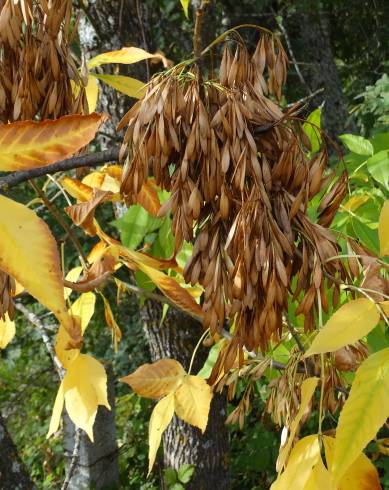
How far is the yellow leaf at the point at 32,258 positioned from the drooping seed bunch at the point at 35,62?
399 mm

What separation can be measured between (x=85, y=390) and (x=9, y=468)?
75 centimetres

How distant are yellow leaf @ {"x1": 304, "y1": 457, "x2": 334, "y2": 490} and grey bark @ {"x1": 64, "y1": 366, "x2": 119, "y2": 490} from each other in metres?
1.92

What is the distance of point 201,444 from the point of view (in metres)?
2.41

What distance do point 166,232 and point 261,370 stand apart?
0.49 meters

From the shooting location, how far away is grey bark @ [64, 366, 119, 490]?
8.63 feet

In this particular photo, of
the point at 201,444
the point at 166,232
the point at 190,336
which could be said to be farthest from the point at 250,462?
the point at 166,232

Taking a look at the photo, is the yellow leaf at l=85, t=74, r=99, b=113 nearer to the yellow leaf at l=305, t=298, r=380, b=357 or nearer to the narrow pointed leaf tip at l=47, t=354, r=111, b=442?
the narrow pointed leaf tip at l=47, t=354, r=111, b=442

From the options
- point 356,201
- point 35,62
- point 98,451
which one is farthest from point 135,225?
point 98,451

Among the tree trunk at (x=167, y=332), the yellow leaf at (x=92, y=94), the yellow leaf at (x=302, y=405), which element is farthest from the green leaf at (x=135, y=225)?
the yellow leaf at (x=302, y=405)

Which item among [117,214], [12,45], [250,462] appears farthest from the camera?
[250,462]

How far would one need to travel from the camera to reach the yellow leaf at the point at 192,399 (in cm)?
113

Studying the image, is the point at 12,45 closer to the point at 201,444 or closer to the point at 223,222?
the point at 223,222

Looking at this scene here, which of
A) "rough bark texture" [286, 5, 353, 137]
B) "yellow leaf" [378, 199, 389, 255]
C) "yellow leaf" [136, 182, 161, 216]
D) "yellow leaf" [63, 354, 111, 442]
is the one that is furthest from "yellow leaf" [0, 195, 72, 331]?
"rough bark texture" [286, 5, 353, 137]

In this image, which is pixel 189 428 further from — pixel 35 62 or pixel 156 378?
pixel 35 62
